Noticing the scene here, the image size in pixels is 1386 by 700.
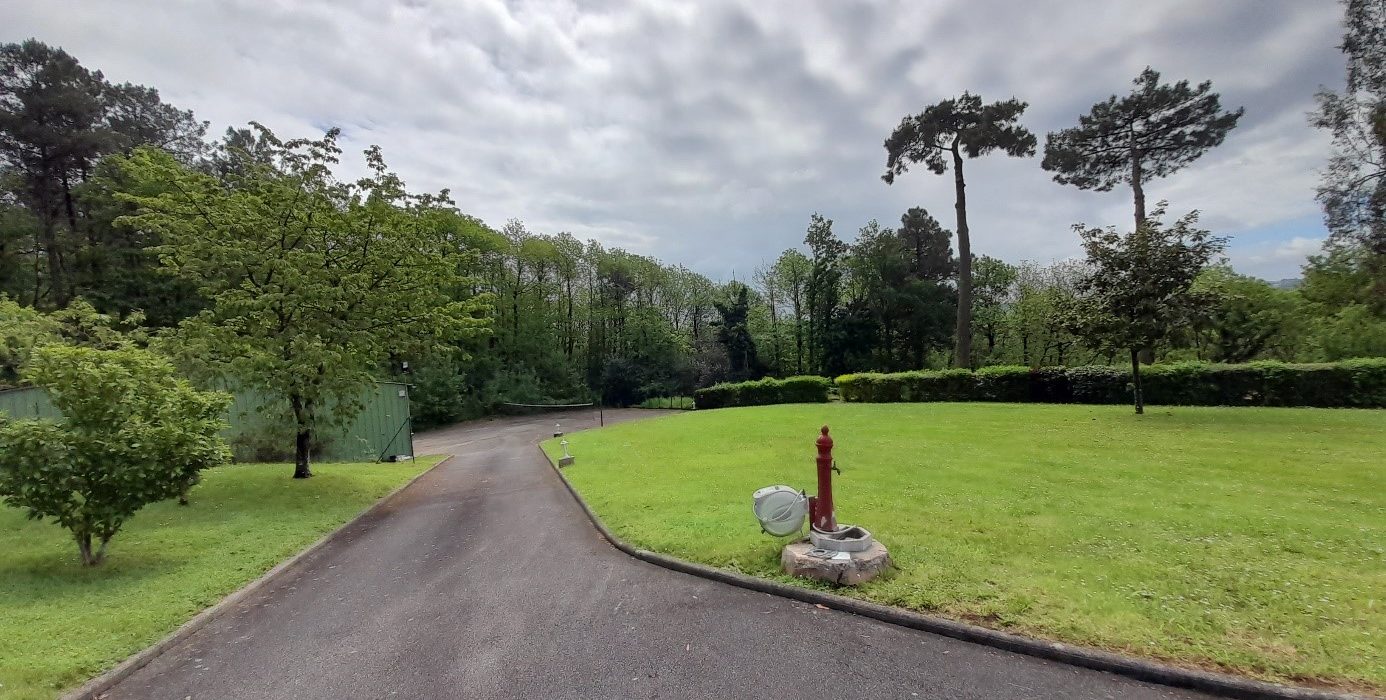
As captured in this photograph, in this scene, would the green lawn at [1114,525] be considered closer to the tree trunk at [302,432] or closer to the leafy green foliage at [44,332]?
the tree trunk at [302,432]

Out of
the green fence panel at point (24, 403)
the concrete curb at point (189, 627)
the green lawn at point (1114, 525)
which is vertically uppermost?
the green fence panel at point (24, 403)

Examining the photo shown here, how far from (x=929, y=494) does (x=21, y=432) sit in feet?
33.1

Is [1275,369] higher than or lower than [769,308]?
lower

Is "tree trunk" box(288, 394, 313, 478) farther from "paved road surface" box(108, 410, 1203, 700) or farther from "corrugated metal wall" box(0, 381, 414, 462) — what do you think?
"paved road surface" box(108, 410, 1203, 700)

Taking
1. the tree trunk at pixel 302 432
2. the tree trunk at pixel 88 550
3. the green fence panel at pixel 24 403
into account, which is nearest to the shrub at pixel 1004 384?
the tree trunk at pixel 302 432

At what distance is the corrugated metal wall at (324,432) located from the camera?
1420 centimetres

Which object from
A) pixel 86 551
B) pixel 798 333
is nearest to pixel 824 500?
pixel 86 551

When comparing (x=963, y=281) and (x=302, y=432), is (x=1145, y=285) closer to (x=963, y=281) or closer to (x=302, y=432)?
(x=963, y=281)

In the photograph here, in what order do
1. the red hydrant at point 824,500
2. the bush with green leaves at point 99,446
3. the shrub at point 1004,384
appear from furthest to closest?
the shrub at point 1004,384 → the bush with green leaves at point 99,446 → the red hydrant at point 824,500

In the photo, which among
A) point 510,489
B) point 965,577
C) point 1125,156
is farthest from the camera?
point 1125,156

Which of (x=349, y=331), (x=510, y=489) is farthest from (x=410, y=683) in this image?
(x=349, y=331)

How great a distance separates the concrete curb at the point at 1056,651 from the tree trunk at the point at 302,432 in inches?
441

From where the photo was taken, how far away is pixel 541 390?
4494 cm

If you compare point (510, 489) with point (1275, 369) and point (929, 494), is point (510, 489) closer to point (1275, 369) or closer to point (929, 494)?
point (929, 494)
